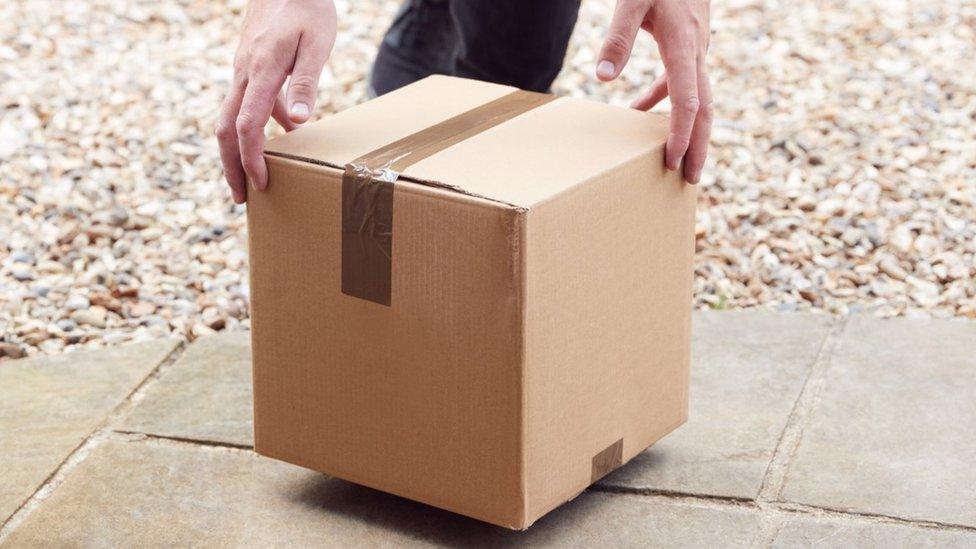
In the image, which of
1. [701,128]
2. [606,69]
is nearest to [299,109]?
[606,69]

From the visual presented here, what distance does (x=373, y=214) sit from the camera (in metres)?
1.60

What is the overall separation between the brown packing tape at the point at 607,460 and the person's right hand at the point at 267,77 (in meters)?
0.57

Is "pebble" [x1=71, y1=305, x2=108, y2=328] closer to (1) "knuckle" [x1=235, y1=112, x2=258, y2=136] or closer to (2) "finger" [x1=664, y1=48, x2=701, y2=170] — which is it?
(1) "knuckle" [x1=235, y1=112, x2=258, y2=136]

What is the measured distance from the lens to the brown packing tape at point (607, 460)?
1753 mm

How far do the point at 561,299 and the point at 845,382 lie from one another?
76cm

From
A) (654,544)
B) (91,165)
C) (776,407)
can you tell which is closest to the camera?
(654,544)

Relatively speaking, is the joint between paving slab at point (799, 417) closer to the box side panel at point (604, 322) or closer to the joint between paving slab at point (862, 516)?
the joint between paving slab at point (862, 516)

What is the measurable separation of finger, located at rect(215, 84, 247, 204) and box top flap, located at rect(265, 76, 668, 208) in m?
0.05

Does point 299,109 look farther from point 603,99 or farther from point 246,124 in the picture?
point 603,99

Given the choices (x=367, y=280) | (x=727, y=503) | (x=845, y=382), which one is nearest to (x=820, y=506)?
(x=727, y=503)

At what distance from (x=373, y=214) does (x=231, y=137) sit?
0.23 m

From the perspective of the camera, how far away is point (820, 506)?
1.79 m

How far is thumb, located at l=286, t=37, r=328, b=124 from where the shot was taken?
5.48ft

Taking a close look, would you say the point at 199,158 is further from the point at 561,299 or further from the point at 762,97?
the point at 561,299
